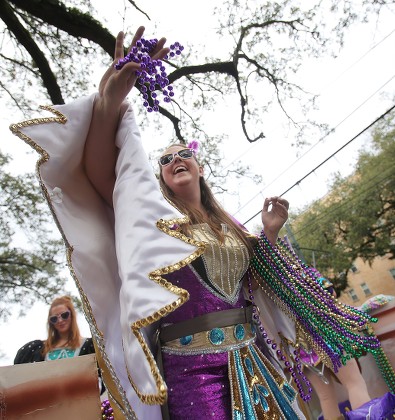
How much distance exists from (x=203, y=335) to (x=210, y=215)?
63cm

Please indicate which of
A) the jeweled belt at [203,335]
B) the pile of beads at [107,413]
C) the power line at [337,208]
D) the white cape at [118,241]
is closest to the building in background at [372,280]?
the power line at [337,208]

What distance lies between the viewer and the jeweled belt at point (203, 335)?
46.1 inches

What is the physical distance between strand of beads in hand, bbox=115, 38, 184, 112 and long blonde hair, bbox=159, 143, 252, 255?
48 cm

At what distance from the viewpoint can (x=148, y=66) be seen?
45.2 inches

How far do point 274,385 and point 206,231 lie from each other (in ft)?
2.05

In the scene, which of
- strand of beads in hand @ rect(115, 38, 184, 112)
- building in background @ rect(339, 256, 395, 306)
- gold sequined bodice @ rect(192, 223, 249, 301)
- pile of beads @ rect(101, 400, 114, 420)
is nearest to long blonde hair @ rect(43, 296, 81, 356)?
pile of beads @ rect(101, 400, 114, 420)

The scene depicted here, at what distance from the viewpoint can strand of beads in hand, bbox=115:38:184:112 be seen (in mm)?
1140

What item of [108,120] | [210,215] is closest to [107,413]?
[210,215]

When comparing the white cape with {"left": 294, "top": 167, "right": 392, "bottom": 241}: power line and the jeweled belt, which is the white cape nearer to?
the jeweled belt

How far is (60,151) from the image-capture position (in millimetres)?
1125

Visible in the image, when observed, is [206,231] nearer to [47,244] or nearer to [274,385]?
[274,385]

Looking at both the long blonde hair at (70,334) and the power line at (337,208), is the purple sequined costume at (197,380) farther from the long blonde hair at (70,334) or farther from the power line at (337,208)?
the power line at (337,208)

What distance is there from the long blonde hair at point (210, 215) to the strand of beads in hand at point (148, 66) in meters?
0.48

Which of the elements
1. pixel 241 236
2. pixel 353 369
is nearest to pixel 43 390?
pixel 241 236
